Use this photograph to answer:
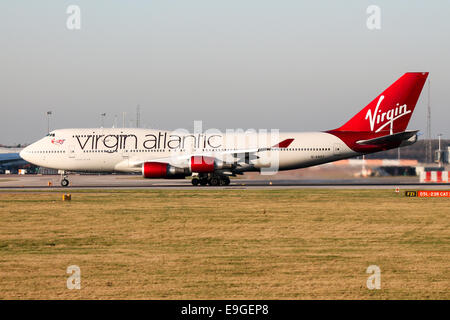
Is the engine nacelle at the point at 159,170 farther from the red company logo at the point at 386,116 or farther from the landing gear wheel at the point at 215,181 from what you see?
the red company logo at the point at 386,116

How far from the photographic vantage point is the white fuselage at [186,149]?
47.0m

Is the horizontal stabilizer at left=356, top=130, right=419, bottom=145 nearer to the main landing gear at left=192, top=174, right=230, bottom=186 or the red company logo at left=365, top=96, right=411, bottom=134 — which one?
the red company logo at left=365, top=96, right=411, bottom=134

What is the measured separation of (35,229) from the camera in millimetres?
21656

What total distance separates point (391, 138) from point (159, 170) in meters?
17.9

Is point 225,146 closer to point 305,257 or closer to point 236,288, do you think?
point 305,257

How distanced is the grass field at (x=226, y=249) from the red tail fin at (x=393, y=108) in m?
16.3

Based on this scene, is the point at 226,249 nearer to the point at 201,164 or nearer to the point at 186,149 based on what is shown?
the point at 201,164

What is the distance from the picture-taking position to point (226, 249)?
56.7ft

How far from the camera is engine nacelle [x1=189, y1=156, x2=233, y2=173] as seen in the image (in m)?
45.2

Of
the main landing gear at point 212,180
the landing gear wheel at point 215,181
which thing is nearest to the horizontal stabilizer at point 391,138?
A: the main landing gear at point 212,180

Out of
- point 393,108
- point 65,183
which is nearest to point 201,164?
point 65,183

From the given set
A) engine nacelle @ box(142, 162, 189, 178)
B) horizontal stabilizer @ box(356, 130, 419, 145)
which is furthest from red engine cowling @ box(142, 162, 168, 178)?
horizontal stabilizer @ box(356, 130, 419, 145)
